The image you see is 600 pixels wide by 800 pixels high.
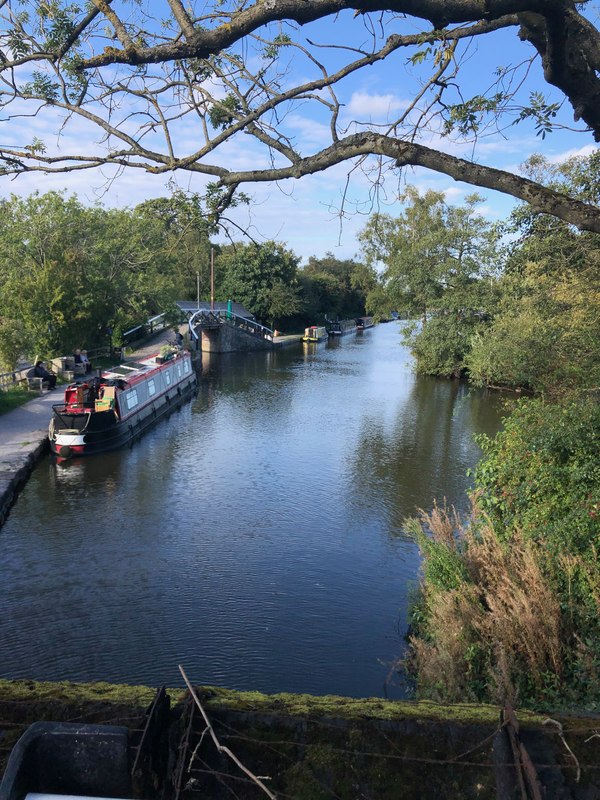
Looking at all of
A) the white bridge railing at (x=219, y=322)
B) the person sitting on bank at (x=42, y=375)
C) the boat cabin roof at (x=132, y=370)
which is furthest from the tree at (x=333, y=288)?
the person sitting on bank at (x=42, y=375)

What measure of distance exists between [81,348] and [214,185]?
30163mm

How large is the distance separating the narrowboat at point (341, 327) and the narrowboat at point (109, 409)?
42373mm

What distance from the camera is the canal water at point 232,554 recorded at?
31.1 feet

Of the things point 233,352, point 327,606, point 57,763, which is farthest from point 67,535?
point 233,352

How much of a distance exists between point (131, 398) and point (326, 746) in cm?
2112

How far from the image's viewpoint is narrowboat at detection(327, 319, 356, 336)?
228 ft

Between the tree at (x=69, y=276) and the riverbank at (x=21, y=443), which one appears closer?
the riverbank at (x=21, y=443)

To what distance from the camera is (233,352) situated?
5050 cm

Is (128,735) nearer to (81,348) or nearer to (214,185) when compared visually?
(214,185)

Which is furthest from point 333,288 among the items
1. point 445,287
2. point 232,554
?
point 232,554

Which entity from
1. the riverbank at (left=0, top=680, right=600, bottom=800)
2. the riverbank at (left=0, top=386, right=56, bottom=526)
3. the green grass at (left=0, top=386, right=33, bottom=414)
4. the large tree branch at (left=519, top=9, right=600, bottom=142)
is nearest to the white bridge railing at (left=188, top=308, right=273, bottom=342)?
the green grass at (left=0, top=386, right=33, bottom=414)

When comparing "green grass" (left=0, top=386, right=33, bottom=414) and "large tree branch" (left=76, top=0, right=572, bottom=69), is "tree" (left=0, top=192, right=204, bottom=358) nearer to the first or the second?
"green grass" (left=0, top=386, right=33, bottom=414)

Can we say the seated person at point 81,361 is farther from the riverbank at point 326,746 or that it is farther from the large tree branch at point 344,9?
the riverbank at point 326,746

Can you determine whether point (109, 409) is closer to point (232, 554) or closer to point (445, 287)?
point (232, 554)
